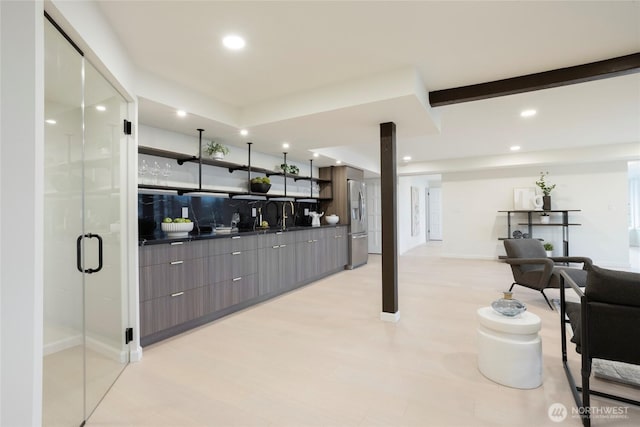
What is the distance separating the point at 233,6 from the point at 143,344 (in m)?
2.89

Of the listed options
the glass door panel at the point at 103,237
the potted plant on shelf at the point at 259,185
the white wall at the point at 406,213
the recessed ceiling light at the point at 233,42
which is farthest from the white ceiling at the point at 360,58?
the white wall at the point at 406,213

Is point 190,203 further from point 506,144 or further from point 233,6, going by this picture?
point 506,144

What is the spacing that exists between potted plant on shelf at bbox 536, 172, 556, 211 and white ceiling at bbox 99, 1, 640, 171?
2.74 meters

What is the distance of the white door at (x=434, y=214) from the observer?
1286 centimetres

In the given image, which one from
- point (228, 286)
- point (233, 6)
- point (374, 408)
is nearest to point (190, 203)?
point (228, 286)

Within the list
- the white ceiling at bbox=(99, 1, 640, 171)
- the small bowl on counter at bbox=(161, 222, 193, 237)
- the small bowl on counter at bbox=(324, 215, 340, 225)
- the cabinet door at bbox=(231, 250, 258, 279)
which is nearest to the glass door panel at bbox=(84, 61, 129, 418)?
the white ceiling at bbox=(99, 1, 640, 171)

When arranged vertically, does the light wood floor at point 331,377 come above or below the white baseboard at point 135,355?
below

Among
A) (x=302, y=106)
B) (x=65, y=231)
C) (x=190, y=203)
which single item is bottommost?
(x=65, y=231)

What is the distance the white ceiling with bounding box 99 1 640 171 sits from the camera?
2.03 m

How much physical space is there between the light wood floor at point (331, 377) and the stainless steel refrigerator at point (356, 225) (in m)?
2.81

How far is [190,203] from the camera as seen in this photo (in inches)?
160

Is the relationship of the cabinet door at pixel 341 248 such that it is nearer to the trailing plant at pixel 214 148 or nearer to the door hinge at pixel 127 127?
the trailing plant at pixel 214 148

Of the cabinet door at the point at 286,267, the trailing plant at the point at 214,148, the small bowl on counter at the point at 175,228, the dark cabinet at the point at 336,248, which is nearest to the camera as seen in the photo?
the small bowl on counter at the point at 175,228

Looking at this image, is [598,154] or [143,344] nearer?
[143,344]
